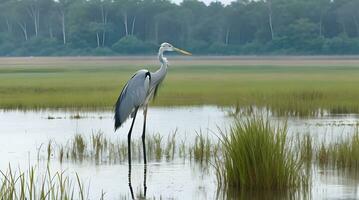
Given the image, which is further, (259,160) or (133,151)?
(133,151)

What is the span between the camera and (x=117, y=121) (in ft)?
50.6

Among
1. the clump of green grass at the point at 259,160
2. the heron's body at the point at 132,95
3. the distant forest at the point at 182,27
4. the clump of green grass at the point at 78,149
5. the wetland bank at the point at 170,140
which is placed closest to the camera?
the clump of green grass at the point at 259,160

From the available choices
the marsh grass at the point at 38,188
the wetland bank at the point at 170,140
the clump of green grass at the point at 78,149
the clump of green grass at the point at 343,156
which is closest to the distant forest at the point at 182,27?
the wetland bank at the point at 170,140

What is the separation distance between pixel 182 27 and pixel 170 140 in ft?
286

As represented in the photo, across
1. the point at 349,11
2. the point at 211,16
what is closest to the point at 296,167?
the point at 349,11

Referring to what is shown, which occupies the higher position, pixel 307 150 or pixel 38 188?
pixel 307 150

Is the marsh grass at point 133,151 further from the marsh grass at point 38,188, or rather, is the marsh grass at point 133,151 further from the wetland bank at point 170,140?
the marsh grass at point 38,188

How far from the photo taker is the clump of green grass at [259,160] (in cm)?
1118

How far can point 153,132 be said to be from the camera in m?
18.7

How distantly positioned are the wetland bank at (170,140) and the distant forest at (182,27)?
60.5 metres

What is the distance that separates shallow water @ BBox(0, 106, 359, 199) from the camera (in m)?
11.9

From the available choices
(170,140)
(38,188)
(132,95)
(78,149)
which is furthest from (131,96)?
(38,188)

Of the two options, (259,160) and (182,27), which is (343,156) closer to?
(259,160)

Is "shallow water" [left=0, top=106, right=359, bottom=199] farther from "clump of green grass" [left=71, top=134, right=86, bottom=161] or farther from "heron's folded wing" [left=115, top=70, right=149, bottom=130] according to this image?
"heron's folded wing" [left=115, top=70, right=149, bottom=130]
